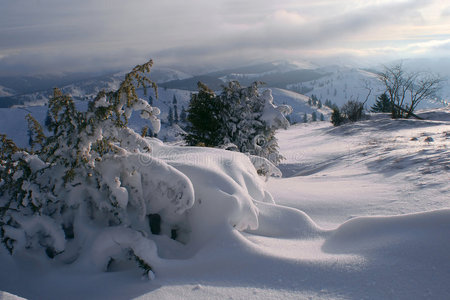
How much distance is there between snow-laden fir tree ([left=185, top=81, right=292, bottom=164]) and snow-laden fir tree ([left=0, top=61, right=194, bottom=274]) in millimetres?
9366

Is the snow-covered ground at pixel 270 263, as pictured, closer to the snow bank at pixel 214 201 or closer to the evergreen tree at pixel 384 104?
the snow bank at pixel 214 201

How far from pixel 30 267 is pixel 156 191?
1571 mm

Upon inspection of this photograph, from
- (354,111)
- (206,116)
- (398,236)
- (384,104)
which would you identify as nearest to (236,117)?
(206,116)

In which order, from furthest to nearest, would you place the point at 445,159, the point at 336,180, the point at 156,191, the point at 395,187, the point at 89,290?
the point at 336,180 → the point at 445,159 → the point at 395,187 → the point at 156,191 → the point at 89,290

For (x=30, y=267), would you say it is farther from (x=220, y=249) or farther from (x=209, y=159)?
(x=209, y=159)

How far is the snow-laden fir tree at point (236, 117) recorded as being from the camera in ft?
43.3

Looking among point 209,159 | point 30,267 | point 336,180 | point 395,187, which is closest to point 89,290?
point 30,267

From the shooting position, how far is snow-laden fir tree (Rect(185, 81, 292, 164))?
1320 centimetres

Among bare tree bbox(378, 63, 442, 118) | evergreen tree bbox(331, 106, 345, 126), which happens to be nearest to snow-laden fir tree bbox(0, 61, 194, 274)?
bare tree bbox(378, 63, 442, 118)

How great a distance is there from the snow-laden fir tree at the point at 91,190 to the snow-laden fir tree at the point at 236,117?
30.7 feet

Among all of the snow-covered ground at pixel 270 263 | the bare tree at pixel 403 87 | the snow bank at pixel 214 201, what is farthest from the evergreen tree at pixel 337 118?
the snow bank at pixel 214 201

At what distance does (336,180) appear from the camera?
838 cm

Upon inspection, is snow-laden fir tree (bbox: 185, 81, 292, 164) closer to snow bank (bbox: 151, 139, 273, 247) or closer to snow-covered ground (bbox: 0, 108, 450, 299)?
snow bank (bbox: 151, 139, 273, 247)

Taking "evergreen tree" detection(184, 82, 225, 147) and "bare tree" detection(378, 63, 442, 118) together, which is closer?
"evergreen tree" detection(184, 82, 225, 147)
